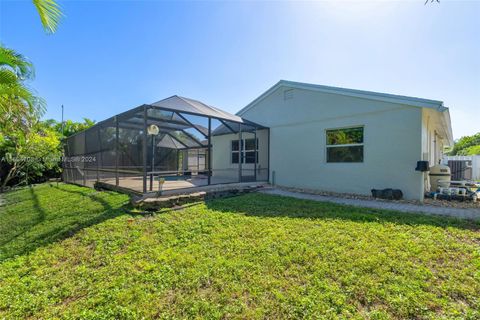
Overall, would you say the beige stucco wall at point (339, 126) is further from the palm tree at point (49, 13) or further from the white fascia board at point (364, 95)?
the palm tree at point (49, 13)

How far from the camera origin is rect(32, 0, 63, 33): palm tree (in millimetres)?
3285

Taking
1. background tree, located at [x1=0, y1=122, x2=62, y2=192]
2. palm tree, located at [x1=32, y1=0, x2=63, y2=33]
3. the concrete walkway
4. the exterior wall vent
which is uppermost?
the exterior wall vent

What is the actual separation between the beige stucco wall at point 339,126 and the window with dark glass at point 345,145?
190 mm

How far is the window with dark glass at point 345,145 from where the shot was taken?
7.75 metres

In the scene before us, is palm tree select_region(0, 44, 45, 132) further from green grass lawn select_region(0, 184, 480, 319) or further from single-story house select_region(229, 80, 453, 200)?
single-story house select_region(229, 80, 453, 200)

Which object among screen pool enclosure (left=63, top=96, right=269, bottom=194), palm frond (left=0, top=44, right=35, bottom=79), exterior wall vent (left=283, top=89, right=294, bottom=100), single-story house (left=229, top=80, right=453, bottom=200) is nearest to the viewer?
palm frond (left=0, top=44, right=35, bottom=79)

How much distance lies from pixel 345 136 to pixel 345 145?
1.14 feet

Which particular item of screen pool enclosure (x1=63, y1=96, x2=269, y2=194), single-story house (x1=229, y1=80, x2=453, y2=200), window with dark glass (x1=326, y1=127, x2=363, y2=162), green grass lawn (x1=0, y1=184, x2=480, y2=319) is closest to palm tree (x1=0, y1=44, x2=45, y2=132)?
screen pool enclosure (x1=63, y1=96, x2=269, y2=194)

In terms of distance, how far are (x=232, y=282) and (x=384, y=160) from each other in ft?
22.5

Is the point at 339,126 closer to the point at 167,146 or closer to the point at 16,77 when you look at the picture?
the point at 16,77

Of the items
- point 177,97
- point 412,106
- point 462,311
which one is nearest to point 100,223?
point 177,97

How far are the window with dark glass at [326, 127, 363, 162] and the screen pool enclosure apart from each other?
121 inches

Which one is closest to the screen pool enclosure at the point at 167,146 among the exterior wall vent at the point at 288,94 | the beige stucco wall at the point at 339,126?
the beige stucco wall at the point at 339,126

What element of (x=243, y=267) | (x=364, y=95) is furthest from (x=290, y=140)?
(x=243, y=267)
